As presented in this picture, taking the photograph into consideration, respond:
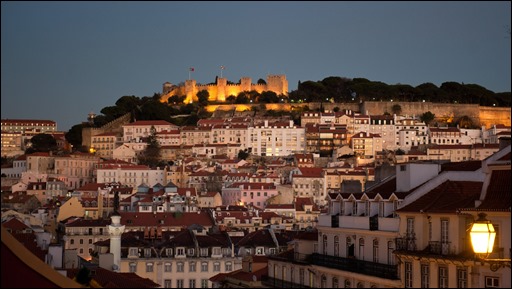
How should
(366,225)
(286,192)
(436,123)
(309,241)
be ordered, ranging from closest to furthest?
(366,225) → (309,241) → (286,192) → (436,123)

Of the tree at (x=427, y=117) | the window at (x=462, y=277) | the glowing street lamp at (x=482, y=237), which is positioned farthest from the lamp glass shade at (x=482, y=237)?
the tree at (x=427, y=117)

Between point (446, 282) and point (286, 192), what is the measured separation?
7679 cm

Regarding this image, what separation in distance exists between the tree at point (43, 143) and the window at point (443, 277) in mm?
112901

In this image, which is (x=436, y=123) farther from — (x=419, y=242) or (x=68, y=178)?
(x=419, y=242)

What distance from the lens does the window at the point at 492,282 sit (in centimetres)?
1412

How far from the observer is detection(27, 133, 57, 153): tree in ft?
414

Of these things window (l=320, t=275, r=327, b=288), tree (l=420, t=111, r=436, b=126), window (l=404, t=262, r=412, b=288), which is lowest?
window (l=320, t=275, r=327, b=288)

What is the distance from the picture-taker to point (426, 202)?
18.0 meters

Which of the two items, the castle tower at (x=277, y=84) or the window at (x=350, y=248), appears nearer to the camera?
the window at (x=350, y=248)

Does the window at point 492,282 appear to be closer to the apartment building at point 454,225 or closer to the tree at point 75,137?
the apartment building at point 454,225

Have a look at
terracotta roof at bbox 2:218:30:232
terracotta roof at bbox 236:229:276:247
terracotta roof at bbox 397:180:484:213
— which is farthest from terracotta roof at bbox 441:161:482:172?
terracotta roof at bbox 2:218:30:232

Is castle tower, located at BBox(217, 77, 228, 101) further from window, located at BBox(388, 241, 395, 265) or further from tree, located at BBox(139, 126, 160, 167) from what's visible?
window, located at BBox(388, 241, 395, 265)

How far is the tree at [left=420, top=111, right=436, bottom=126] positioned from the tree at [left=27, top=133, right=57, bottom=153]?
50.3m

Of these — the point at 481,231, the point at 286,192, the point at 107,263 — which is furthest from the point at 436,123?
the point at 481,231
